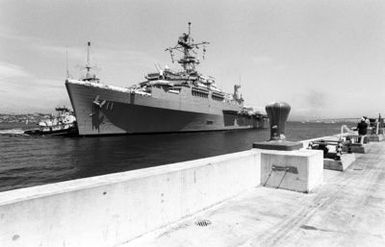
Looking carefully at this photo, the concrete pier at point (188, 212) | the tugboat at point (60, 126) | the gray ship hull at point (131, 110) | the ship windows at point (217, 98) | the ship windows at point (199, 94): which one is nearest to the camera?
the concrete pier at point (188, 212)

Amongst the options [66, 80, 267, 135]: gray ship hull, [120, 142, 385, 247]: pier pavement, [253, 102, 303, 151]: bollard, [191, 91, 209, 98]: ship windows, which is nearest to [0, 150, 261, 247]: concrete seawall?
[120, 142, 385, 247]: pier pavement

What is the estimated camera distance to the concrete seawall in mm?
2393

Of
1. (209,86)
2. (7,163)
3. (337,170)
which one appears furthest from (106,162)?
(209,86)

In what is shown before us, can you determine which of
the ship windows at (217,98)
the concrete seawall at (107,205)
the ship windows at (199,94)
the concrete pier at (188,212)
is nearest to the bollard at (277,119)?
the concrete pier at (188,212)

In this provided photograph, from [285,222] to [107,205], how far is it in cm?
261

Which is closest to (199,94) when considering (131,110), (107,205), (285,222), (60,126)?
(131,110)

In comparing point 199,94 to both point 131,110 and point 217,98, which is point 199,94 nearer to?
point 217,98

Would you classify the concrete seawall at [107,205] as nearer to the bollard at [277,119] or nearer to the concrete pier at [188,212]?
the concrete pier at [188,212]

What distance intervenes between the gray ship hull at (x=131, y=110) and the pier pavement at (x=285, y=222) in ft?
116

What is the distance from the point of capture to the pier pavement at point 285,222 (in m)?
3.31

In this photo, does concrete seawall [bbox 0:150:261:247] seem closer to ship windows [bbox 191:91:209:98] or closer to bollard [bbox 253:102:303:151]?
bollard [bbox 253:102:303:151]

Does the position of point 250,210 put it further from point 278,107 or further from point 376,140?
point 376,140

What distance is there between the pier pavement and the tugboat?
4618 centimetres

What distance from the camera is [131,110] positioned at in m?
40.0
